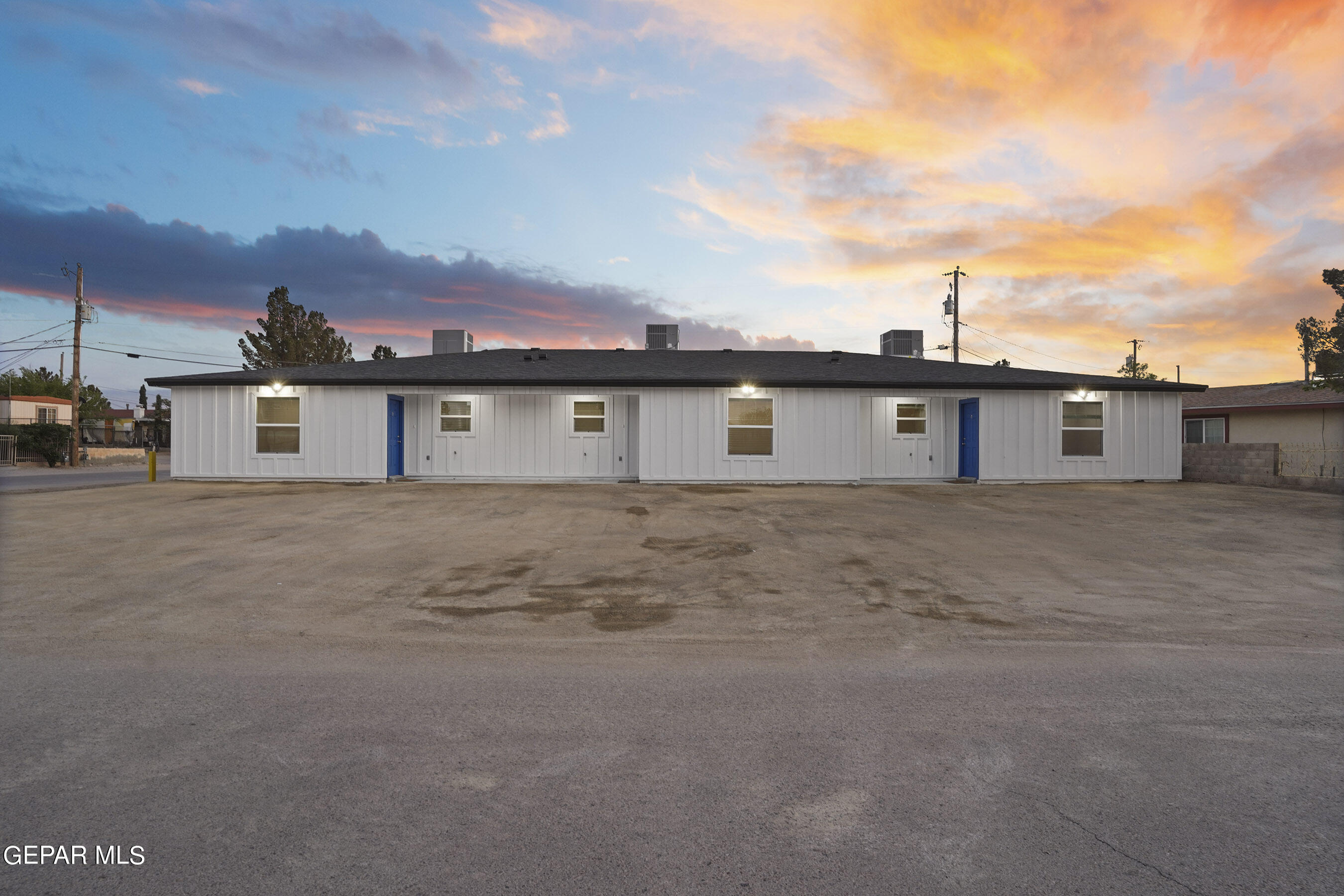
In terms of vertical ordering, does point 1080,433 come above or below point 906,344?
below

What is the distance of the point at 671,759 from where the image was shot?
3041 millimetres

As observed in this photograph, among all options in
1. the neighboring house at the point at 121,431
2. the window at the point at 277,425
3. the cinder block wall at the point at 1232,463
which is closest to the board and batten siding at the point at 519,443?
the window at the point at 277,425

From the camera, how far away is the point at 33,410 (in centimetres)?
5259

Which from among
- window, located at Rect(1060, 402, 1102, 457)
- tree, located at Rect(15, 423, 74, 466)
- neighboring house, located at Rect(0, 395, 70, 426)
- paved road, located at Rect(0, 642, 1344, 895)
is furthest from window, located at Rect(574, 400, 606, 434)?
neighboring house, located at Rect(0, 395, 70, 426)

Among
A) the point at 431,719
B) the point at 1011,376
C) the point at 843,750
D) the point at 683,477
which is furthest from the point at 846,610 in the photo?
the point at 1011,376

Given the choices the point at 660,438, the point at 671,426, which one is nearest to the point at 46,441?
the point at 660,438

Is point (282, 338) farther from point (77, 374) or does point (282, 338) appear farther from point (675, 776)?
point (675, 776)

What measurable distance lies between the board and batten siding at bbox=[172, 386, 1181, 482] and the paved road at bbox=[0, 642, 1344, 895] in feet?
41.5

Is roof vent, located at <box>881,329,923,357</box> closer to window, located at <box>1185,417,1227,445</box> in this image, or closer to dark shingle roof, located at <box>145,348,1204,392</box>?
dark shingle roof, located at <box>145,348,1204,392</box>

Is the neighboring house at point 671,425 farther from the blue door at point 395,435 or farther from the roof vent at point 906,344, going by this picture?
the roof vent at point 906,344

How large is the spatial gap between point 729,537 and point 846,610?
3687 millimetres

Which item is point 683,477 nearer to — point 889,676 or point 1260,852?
point 889,676

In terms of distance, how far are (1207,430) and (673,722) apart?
33882 mm

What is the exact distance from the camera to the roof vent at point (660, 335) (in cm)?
2386
